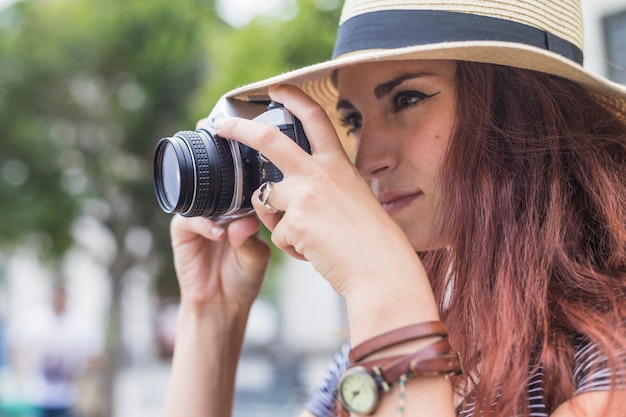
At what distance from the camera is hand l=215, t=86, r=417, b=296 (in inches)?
41.8

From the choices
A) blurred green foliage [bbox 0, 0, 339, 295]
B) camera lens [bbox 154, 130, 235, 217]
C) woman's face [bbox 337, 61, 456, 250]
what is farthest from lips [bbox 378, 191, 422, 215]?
blurred green foliage [bbox 0, 0, 339, 295]

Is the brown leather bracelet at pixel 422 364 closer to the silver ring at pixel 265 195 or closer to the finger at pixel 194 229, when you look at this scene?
the silver ring at pixel 265 195

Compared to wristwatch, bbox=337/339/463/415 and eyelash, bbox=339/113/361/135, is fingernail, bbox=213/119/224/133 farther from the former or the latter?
wristwatch, bbox=337/339/463/415

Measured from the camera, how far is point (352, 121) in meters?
1.54

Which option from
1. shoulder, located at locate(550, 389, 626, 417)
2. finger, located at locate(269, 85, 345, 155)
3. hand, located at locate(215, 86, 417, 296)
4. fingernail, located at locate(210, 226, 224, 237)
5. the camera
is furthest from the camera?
fingernail, located at locate(210, 226, 224, 237)

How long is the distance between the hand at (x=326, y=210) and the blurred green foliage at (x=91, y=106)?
327 inches

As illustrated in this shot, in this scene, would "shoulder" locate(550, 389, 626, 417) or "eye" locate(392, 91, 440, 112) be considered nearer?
"shoulder" locate(550, 389, 626, 417)

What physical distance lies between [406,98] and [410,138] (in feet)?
0.26

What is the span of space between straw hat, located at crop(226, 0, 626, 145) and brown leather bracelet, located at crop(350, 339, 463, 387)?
0.49 meters

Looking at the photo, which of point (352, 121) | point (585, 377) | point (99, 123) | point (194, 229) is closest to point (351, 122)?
point (352, 121)

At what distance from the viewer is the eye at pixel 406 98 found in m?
1.35

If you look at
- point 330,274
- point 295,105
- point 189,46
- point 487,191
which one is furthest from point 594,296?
point 189,46

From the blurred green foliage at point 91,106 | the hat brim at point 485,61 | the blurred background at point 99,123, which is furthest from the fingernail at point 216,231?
the blurred green foliage at point 91,106

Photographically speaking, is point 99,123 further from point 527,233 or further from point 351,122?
point 527,233
